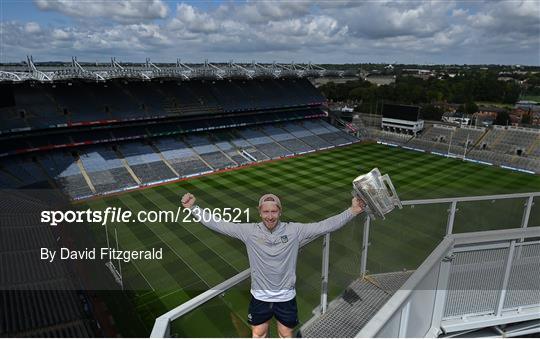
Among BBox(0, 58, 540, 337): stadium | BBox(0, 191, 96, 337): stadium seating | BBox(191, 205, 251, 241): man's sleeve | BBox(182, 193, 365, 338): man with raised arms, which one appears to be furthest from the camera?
BBox(0, 191, 96, 337): stadium seating

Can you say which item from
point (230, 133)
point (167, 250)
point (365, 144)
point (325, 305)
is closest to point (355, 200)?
point (325, 305)

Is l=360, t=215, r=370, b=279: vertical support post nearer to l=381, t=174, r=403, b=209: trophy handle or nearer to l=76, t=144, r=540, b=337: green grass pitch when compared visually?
l=76, t=144, r=540, b=337: green grass pitch

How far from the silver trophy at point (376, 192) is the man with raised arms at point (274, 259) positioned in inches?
3.9

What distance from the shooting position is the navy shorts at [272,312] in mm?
3734

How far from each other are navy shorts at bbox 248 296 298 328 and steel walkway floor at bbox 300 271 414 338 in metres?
0.28

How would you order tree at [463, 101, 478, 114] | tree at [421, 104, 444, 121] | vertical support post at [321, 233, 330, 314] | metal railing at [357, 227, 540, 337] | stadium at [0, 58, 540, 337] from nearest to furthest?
metal railing at [357, 227, 540, 337]
stadium at [0, 58, 540, 337]
vertical support post at [321, 233, 330, 314]
tree at [421, 104, 444, 121]
tree at [463, 101, 478, 114]

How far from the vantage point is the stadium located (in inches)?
159

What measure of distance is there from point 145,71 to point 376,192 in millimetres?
40059

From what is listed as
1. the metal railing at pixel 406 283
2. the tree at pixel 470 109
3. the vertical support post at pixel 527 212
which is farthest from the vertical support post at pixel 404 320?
the tree at pixel 470 109

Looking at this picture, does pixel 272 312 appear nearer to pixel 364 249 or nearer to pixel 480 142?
pixel 364 249

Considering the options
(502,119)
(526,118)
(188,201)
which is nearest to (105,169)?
(188,201)

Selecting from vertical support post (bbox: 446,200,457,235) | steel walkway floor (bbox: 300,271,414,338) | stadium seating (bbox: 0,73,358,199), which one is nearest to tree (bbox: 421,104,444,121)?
stadium seating (bbox: 0,73,358,199)

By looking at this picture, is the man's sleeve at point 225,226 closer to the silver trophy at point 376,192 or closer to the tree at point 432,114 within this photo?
the silver trophy at point 376,192

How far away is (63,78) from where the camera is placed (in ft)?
107
